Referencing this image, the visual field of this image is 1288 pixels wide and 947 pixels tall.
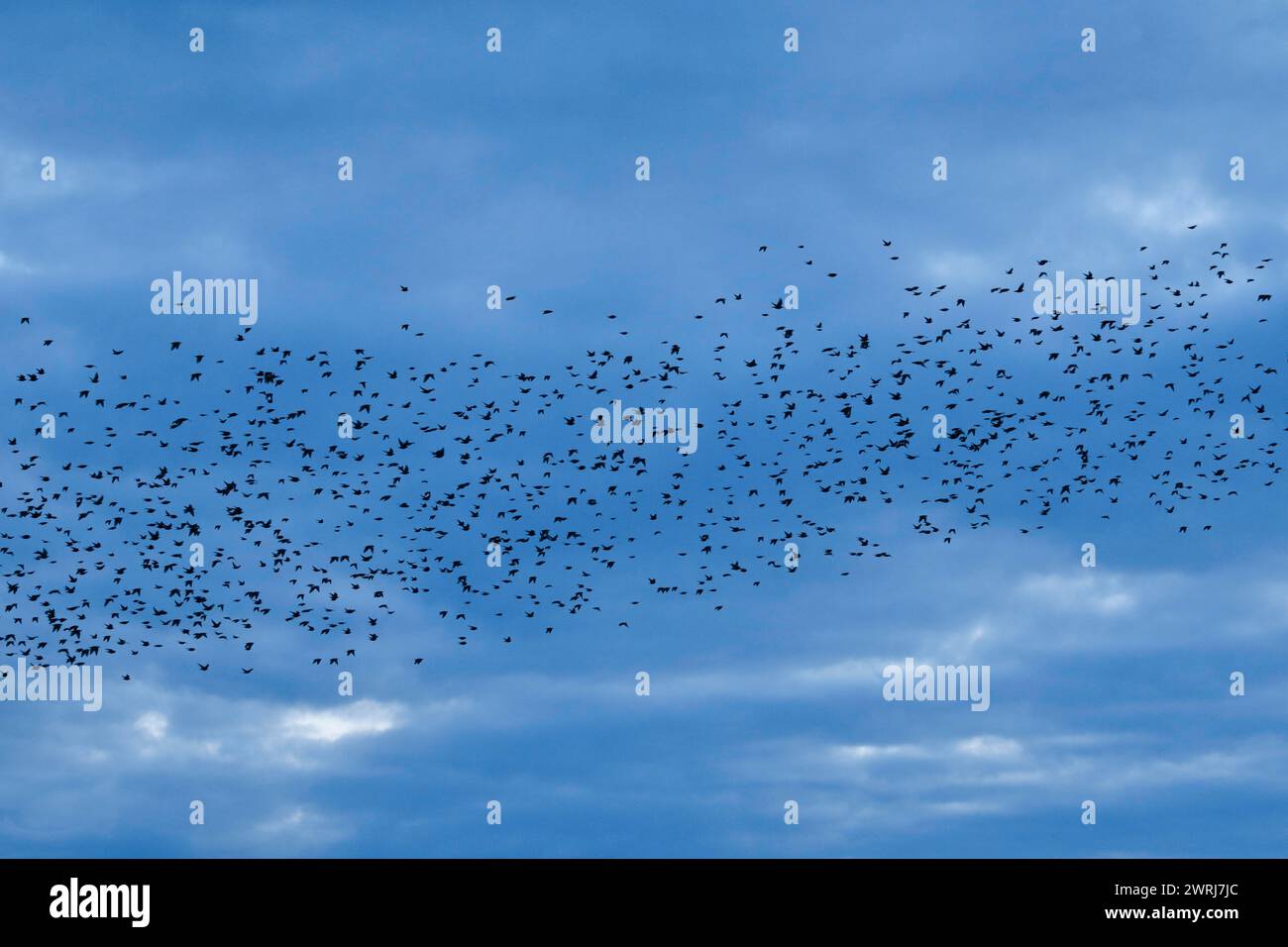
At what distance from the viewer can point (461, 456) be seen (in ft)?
192

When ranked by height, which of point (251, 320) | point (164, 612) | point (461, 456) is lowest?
point (164, 612)
